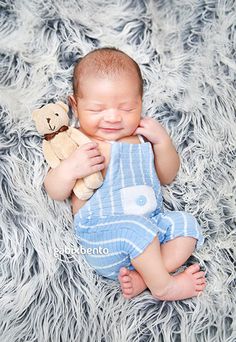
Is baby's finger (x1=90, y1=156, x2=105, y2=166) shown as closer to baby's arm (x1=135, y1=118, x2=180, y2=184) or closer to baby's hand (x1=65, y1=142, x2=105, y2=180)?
baby's hand (x1=65, y1=142, x2=105, y2=180)

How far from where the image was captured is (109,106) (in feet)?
4.79

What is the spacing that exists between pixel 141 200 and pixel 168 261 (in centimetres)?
18

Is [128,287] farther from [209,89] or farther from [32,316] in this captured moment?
[209,89]

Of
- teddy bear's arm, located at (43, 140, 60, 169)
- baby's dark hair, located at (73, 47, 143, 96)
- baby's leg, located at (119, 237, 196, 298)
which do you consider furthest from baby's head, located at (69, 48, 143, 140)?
baby's leg, located at (119, 237, 196, 298)

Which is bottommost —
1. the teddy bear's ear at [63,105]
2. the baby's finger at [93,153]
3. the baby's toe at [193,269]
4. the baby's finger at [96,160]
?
the baby's toe at [193,269]

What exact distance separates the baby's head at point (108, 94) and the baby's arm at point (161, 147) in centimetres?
4

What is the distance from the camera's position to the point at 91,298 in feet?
4.43

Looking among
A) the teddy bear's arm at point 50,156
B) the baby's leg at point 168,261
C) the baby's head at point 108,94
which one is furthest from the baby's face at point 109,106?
the baby's leg at point 168,261

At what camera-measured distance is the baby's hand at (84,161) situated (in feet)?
4.66

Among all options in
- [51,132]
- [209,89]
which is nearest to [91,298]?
[51,132]

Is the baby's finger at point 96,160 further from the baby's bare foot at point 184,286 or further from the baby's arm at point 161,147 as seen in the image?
the baby's bare foot at point 184,286

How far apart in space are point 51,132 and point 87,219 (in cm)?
26

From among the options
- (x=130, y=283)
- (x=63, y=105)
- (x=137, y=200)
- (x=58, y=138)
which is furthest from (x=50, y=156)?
(x=130, y=283)

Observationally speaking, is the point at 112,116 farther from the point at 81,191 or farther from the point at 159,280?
the point at 159,280
